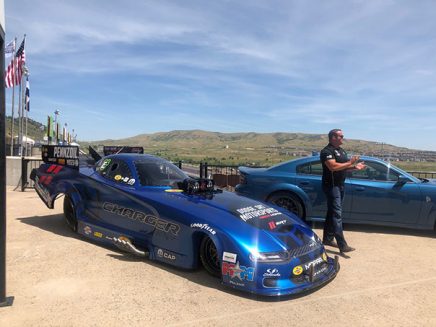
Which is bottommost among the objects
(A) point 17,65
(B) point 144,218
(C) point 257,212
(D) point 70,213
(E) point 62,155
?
(D) point 70,213

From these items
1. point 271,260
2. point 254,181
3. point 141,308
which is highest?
point 254,181

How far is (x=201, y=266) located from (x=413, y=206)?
4.24m

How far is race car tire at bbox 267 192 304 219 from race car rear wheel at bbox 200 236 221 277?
3012 millimetres

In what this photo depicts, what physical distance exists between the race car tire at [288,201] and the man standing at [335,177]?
1229mm

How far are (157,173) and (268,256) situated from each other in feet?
8.29

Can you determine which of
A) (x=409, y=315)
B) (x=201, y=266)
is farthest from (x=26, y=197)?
(x=409, y=315)

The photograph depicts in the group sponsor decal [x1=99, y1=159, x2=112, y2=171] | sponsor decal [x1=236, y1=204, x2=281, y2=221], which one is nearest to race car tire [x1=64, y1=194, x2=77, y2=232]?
sponsor decal [x1=99, y1=159, x2=112, y2=171]

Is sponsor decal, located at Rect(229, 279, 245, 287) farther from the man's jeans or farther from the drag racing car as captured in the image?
the man's jeans

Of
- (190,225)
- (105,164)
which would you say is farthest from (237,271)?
(105,164)

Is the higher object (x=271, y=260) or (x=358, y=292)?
(x=271, y=260)

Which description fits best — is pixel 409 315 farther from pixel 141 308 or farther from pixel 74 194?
pixel 74 194

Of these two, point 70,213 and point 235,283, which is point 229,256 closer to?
point 235,283

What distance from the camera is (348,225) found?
300 inches

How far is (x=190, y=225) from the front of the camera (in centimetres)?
440
